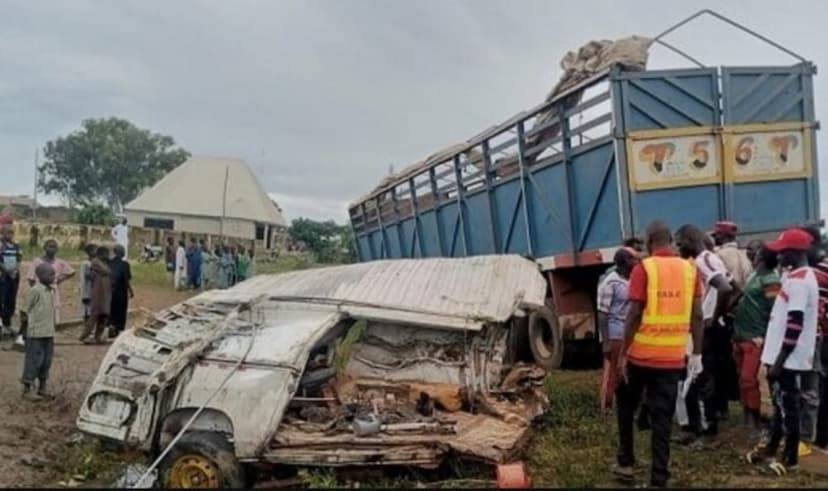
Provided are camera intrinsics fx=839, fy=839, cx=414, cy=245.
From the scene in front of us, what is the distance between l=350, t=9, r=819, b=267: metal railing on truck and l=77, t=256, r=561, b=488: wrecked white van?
115cm

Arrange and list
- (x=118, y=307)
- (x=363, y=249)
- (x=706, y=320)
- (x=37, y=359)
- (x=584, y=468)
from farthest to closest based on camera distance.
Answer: (x=363, y=249) → (x=118, y=307) → (x=37, y=359) → (x=706, y=320) → (x=584, y=468)

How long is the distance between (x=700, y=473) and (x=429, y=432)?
5.73 feet

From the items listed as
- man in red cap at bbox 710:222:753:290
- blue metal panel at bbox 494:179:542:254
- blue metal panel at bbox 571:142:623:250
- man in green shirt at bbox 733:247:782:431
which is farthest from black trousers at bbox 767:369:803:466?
blue metal panel at bbox 494:179:542:254

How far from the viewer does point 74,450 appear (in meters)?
6.29

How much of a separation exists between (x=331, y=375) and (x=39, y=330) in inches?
137

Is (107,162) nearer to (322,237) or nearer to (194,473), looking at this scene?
(322,237)

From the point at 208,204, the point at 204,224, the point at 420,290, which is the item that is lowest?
the point at 420,290

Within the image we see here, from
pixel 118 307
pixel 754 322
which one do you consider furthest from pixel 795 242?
pixel 118 307

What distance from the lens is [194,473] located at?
→ 196 inches

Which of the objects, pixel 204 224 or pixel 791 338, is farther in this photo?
pixel 204 224

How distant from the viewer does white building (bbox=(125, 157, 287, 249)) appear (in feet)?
143

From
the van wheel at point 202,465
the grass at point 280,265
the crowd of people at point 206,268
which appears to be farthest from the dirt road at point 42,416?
the grass at point 280,265

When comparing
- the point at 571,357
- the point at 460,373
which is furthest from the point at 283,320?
the point at 571,357

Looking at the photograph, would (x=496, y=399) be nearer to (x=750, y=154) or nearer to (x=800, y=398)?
(x=800, y=398)
